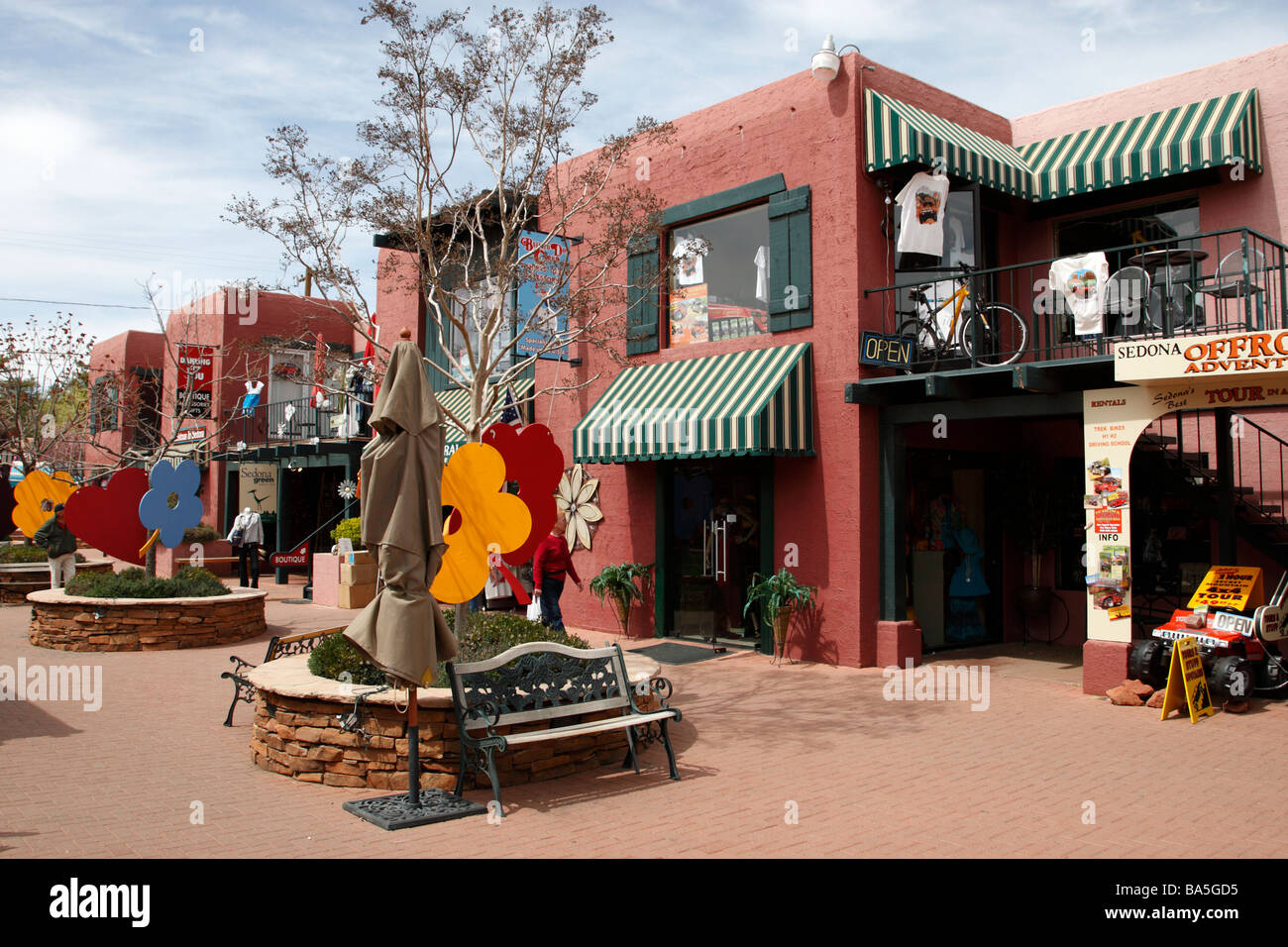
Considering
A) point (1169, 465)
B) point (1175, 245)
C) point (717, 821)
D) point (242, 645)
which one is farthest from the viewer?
point (242, 645)

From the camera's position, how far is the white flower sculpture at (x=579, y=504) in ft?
47.4

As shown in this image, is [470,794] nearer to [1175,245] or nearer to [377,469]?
[377,469]

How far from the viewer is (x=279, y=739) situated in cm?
685

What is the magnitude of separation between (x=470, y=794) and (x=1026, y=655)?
835cm

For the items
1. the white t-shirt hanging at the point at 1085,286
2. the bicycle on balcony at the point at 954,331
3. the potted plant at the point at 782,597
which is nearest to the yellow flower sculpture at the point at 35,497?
the potted plant at the point at 782,597

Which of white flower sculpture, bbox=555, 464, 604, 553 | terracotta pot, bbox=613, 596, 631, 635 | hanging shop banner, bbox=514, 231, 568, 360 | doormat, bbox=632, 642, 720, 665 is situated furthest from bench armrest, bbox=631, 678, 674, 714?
white flower sculpture, bbox=555, 464, 604, 553

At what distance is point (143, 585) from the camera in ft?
42.7

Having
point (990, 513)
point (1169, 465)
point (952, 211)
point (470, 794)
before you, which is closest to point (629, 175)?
point (952, 211)

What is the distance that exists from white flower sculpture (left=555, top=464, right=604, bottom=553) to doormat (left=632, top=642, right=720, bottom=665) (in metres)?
2.38

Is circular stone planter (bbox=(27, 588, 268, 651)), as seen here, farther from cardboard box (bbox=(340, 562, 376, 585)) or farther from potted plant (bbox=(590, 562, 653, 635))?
potted plant (bbox=(590, 562, 653, 635))

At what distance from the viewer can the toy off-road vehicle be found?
883cm

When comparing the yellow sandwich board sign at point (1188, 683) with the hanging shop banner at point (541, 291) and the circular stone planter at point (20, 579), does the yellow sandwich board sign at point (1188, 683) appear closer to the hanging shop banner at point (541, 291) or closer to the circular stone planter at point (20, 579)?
the hanging shop banner at point (541, 291)

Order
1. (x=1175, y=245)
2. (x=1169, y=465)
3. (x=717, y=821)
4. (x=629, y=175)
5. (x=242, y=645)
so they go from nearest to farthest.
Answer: (x=717, y=821) → (x=1169, y=465) → (x=1175, y=245) → (x=242, y=645) → (x=629, y=175)

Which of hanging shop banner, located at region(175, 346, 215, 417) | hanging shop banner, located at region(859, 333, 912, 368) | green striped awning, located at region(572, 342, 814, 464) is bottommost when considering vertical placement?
green striped awning, located at region(572, 342, 814, 464)
